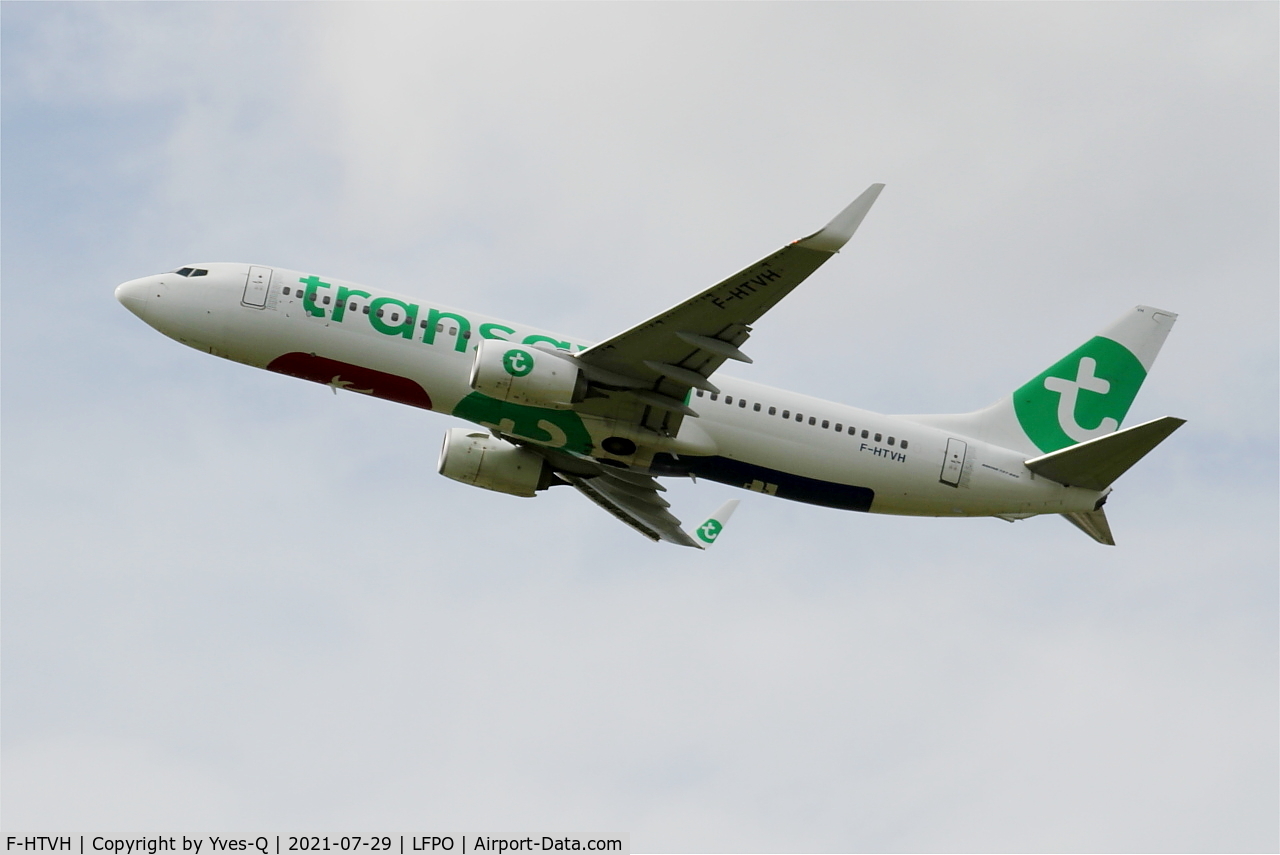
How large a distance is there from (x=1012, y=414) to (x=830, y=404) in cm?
675

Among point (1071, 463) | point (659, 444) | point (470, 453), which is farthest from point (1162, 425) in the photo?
point (470, 453)

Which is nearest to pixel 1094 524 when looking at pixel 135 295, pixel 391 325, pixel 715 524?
pixel 715 524

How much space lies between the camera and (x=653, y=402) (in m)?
38.7

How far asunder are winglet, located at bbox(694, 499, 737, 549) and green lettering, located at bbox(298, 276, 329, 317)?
662 inches

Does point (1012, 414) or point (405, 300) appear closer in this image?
point (405, 300)

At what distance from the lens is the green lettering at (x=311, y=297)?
128 feet

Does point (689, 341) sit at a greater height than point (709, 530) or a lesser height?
greater

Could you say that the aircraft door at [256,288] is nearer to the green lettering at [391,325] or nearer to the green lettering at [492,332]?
the green lettering at [391,325]

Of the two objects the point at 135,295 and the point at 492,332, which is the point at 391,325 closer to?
the point at 492,332

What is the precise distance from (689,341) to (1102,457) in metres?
13.3

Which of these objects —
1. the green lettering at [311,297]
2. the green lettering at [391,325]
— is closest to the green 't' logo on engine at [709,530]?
the green lettering at [391,325]

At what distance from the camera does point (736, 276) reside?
Result: 3444cm

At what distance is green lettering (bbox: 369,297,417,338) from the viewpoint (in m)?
39.1

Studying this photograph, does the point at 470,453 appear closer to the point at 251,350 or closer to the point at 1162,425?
the point at 251,350
